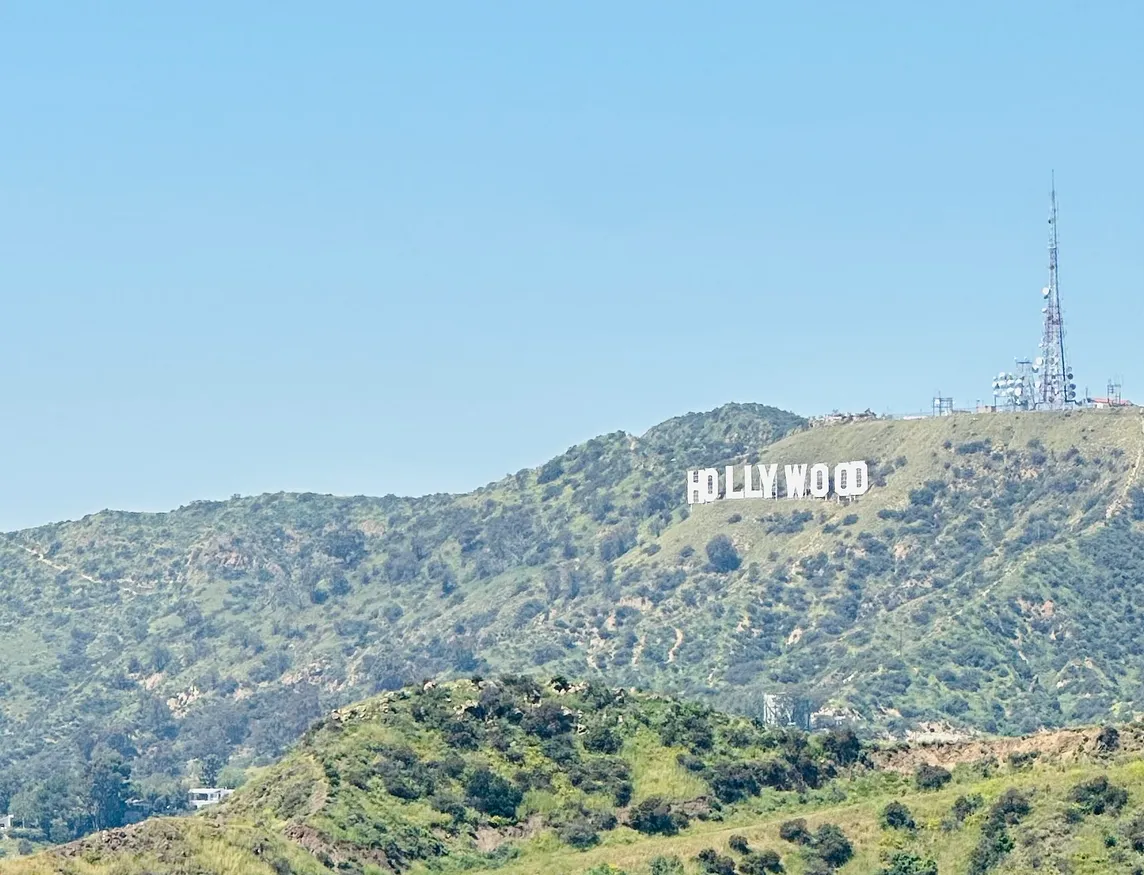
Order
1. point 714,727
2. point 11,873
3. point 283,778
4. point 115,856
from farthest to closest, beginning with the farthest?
1. point 714,727
2. point 283,778
3. point 115,856
4. point 11,873

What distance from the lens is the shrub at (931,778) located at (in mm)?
135375

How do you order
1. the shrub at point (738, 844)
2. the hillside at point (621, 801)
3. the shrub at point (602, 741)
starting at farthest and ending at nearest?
1. the shrub at point (602, 741)
2. the shrub at point (738, 844)
3. the hillside at point (621, 801)

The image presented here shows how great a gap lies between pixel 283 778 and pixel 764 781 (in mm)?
24476

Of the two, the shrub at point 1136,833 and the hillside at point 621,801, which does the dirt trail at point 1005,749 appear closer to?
the hillside at point 621,801

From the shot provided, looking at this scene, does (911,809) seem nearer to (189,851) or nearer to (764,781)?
(764,781)

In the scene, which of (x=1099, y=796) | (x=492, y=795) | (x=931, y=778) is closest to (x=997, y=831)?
(x=1099, y=796)

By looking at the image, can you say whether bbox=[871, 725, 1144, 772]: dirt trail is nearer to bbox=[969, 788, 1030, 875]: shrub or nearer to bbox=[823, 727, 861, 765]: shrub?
bbox=[823, 727, 861, 765]: shrub

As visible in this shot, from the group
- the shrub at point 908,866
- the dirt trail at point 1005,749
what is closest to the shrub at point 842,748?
the dirt trail at point 1005,749

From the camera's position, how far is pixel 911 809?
128000mm

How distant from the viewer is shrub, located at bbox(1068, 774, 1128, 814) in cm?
12131

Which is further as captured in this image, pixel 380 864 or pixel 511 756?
pixel 511 756

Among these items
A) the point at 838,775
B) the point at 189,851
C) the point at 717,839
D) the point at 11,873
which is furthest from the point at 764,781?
the point at 11,873

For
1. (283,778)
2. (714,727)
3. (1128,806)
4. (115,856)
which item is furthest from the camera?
(714,727)

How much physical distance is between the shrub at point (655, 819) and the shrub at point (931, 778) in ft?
42.1
